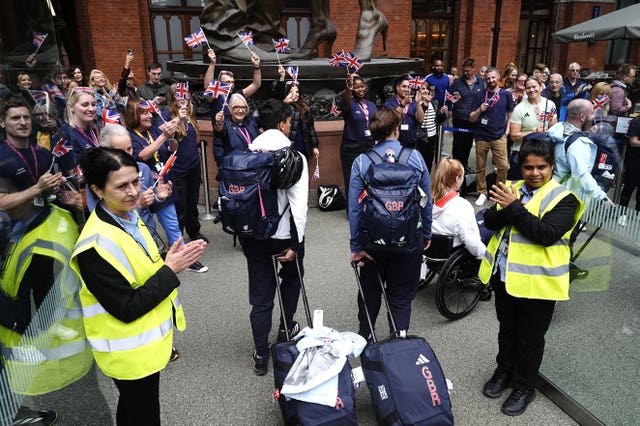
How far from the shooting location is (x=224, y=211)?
126 inches

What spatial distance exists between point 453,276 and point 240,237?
6.37 feet

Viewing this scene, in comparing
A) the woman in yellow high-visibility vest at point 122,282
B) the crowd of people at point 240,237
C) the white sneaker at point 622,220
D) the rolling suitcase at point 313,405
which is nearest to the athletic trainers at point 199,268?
the crowd of people at point 240,237

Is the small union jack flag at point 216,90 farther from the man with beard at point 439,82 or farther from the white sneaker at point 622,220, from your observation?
the man with beard at point 439,82

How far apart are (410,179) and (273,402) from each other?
169 centimetres

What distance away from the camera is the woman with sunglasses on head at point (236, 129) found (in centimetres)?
481

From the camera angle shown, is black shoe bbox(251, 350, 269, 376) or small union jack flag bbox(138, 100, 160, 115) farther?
small union jack flag bbox(138, 100, 160, 115)

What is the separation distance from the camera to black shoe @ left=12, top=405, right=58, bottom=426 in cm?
194

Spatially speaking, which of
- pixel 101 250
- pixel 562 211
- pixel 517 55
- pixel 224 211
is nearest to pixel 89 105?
pixel 224 211

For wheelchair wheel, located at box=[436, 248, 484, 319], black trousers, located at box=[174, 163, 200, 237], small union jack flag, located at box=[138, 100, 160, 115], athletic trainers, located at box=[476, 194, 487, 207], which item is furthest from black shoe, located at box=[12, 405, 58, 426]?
athletic trainers, located at box=[476, 194, 487, 207]

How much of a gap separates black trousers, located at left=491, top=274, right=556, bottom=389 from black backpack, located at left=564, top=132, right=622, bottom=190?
5.48 feet

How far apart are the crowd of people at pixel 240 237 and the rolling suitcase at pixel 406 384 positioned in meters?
0.60

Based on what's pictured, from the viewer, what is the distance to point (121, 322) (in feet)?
7.00

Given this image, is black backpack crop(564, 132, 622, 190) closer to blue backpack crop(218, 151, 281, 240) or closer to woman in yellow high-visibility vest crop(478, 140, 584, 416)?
woman in yellow high-visibility vest crop(478, 140, 584, 416)

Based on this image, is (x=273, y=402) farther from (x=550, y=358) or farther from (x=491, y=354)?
(x=550, y=358)
